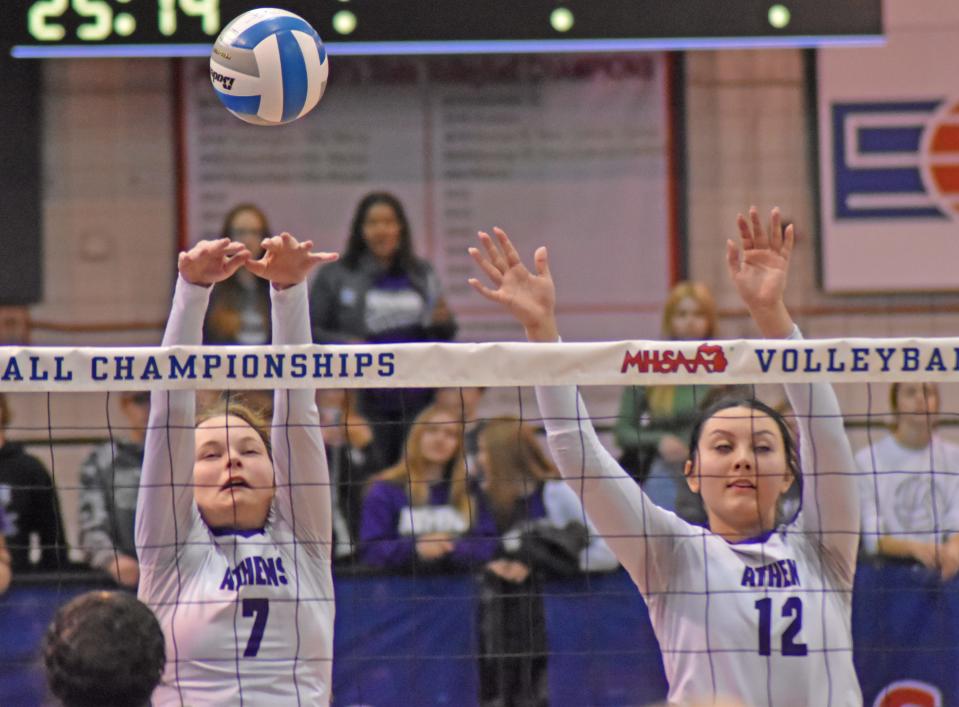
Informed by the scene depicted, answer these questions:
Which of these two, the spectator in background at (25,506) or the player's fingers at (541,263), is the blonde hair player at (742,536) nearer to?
the player's fingers at (541,263)

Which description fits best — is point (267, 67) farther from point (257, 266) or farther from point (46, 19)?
point (46, 19)

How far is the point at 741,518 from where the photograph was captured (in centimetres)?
409

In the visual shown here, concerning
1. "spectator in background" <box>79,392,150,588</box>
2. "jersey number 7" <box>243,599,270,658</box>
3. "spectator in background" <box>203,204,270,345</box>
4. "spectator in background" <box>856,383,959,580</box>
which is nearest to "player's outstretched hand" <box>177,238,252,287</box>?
"jersey number 7" <box>243,599,270,658</box>

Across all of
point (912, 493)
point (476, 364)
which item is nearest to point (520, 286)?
point (476, 364)

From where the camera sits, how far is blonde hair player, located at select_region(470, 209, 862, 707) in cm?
393

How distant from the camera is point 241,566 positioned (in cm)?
409

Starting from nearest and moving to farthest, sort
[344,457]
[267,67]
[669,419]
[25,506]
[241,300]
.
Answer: [267,67] < [25,506] < [669,419] < [344,457] < [241,300]

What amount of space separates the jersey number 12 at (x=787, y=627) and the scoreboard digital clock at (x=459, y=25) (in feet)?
14.0

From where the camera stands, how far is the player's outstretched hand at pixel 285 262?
4094 millimetres

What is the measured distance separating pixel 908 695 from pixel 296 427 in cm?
315

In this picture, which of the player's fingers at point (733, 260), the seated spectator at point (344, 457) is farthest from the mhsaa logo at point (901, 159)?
the player's fingers at point (733, 260)

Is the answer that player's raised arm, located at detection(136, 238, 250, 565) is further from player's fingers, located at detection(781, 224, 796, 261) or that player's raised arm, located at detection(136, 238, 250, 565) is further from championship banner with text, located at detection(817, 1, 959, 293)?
championship banner with text, located at detection(817, 1, 959, 293)

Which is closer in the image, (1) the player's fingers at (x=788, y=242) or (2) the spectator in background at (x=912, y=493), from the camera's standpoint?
(1) the player's fingers at (x=788, y=242)

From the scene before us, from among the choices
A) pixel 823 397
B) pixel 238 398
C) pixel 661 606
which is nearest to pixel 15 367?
pixel 238 398
